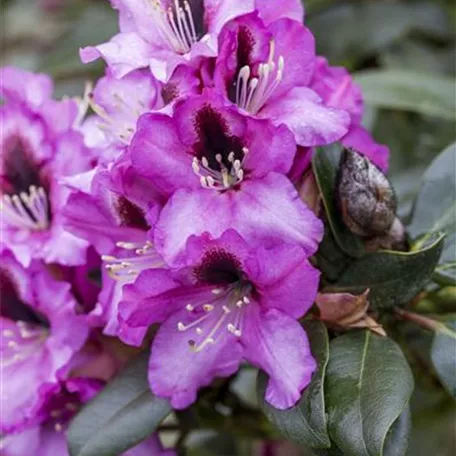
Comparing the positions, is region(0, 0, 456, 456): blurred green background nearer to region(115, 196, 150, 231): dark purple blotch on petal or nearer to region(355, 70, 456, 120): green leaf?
region(355, 70, 456, 120): green leaf

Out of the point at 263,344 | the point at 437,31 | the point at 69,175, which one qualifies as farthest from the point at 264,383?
the point at 437,31

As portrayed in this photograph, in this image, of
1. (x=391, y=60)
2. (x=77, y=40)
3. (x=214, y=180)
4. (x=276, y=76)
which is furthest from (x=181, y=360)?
(x=77, y=40)

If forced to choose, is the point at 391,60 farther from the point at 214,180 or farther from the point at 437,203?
the point at 214,180

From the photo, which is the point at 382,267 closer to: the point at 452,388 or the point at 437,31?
the point at 452,388

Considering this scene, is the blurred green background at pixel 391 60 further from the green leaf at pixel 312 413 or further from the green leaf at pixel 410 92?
the green leaf at pixel 312 413

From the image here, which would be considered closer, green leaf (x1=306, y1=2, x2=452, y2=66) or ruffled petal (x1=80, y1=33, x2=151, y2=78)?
ruffled petal (x1=80, y1=33, x2=151, y2=78)

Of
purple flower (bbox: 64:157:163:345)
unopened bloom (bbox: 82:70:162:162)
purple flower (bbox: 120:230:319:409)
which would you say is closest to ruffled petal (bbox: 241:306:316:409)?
purple flower (bbox: 120:230:319:409)
